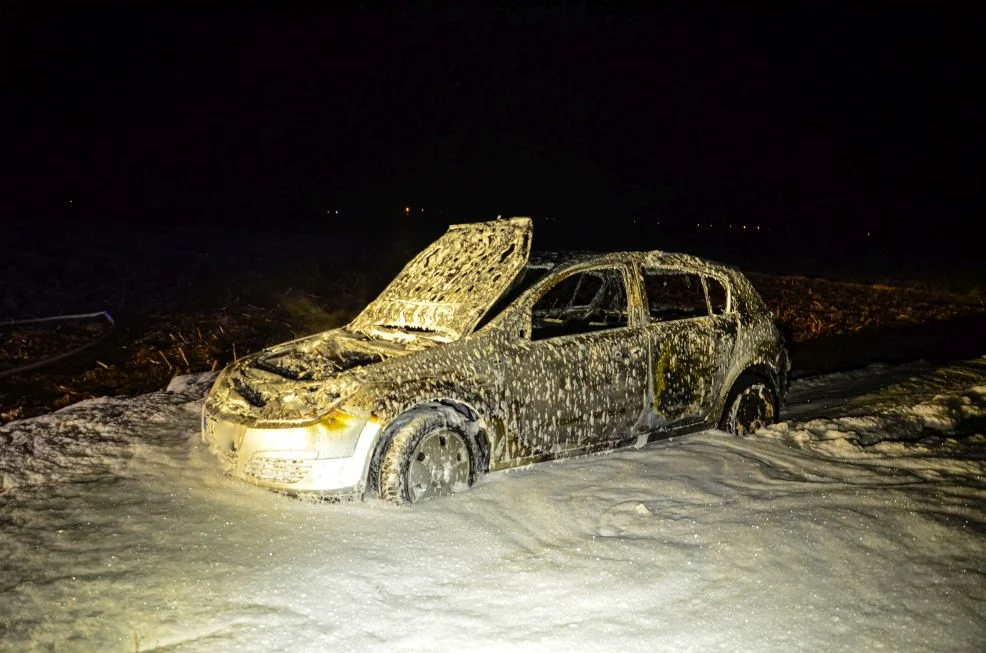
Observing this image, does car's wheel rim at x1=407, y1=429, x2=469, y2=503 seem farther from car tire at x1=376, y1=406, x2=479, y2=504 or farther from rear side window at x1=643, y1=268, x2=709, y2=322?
rear side window at x1=643, y1=268, x2=709, y2=322

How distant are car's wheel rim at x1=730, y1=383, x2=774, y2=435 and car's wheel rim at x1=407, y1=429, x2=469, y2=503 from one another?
2526 millimetres

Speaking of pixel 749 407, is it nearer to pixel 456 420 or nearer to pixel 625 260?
pixel 625 260

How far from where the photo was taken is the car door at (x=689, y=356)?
18.4ft

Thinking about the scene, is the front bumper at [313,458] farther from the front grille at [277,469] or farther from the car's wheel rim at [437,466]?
the car's wheel rim at [437,466]

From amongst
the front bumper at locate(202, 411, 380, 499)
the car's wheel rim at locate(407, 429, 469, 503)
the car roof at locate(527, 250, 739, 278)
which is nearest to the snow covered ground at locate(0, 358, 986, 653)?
the car's wheel rim at locate(407, 429, 469, 503)

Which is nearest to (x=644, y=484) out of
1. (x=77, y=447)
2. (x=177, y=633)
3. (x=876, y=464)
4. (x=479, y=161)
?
(x=876, y=464)

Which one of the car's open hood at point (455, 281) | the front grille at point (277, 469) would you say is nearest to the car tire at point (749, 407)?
the car's open hood at point (455, 281)

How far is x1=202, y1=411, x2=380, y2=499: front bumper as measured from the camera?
441cm

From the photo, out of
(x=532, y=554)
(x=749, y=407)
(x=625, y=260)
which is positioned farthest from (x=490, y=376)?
(x=749, y=407)

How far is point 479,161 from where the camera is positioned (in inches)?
3098

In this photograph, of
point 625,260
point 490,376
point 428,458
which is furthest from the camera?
point 625,260

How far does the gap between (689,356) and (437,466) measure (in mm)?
2207

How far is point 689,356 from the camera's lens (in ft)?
18.9

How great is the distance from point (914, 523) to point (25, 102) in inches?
3392
